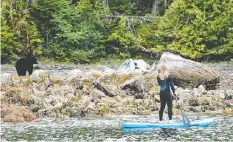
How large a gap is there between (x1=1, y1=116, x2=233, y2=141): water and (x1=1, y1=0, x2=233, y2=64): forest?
24112 millimetres

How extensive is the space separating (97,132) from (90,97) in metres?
5.94

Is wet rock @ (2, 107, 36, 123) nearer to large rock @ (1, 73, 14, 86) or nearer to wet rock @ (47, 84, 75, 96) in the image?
wet rock @ (47, 84, 75, 96)

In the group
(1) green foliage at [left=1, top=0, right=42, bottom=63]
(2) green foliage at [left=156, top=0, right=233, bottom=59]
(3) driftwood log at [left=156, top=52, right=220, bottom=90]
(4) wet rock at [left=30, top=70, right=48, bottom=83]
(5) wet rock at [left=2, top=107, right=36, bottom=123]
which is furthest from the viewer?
(2) green foliage at [left=156, top=0, right=233, bottom=59]

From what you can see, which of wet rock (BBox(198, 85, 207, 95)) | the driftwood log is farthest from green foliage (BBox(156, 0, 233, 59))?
wet rock (BBox(198, 85, 207, 95))

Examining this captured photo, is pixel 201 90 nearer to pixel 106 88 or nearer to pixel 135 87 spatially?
pixel 135 87

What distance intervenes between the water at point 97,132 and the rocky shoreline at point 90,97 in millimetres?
1480

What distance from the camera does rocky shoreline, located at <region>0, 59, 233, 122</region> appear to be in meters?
19.7

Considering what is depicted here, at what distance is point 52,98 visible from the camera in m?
20.9

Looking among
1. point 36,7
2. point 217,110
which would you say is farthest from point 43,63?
point 217,110

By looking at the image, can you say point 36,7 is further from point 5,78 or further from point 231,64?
point 5,78

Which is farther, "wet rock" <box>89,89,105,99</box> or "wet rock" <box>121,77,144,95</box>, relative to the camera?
"wet rock" <box>121,77,144,95</box>

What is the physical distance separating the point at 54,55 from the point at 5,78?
21.2m

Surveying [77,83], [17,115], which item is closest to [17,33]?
[77,83]

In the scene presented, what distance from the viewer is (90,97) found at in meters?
21.7
